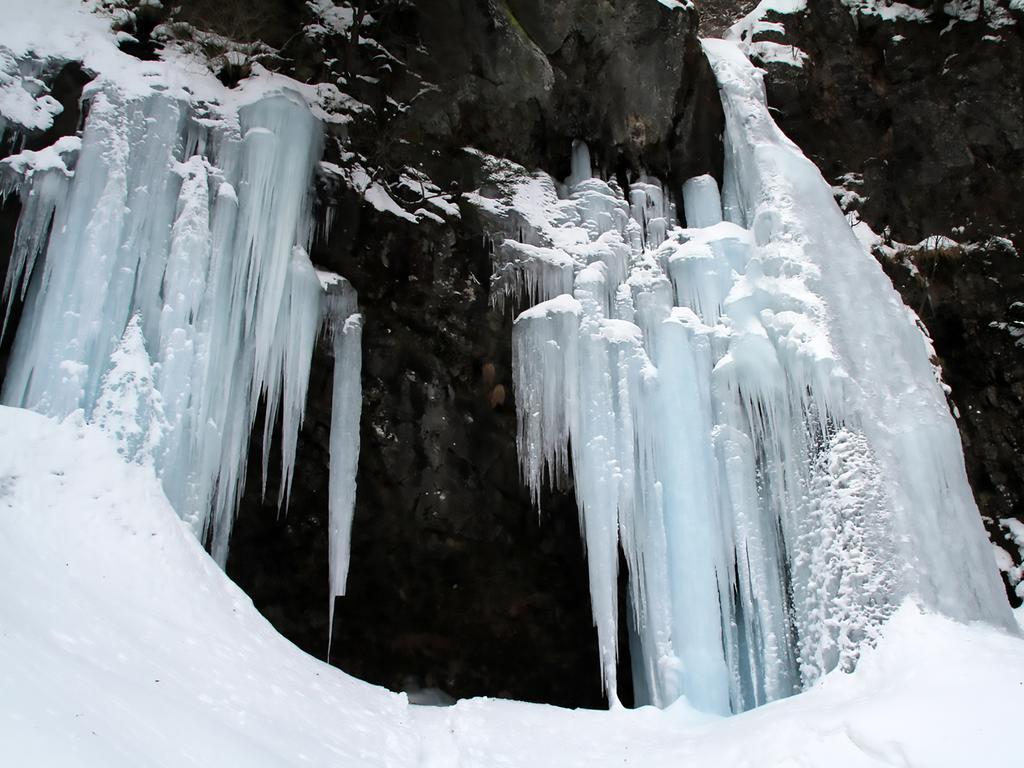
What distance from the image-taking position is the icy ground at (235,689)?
122 inches

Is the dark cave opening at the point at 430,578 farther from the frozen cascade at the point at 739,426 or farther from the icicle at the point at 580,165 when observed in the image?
the icicle at the point at 580,165

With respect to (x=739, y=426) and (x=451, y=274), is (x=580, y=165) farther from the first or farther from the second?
(x=739, y=426)

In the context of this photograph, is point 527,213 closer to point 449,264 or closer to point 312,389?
point 449,264

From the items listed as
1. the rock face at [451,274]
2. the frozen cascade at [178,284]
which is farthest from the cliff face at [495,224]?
the frozen cascade at [178,284]

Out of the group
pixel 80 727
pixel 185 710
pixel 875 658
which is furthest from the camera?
pixel 875 658

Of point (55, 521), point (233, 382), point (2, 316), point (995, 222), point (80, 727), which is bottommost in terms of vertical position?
point (80, 727)

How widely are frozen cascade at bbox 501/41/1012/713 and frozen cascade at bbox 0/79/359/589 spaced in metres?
2.08

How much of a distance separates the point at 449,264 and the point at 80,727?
20.8 feet

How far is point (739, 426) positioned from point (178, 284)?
4790 mm

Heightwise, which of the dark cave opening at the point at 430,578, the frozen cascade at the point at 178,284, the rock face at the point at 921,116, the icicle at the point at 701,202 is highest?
the rock face at the point at 921,116

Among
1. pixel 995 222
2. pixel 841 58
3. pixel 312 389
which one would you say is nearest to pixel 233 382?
pixel 312 389

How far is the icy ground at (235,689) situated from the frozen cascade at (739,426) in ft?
1.63

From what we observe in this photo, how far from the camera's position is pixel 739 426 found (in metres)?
7.34

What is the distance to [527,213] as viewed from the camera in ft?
27.4
